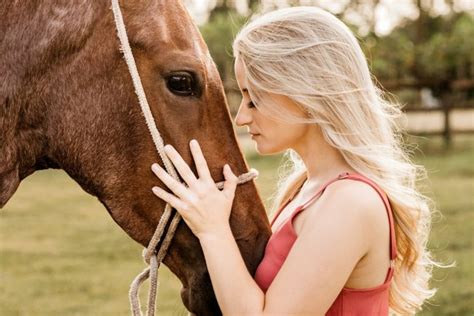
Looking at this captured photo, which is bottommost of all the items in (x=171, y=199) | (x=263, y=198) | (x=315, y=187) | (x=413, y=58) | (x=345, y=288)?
(x=413, y=58)

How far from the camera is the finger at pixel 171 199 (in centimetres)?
201

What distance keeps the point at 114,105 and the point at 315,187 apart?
2.09 ft

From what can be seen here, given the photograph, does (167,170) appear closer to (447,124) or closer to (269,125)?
(269,125)

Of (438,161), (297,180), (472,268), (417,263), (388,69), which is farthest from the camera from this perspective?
(388,69)

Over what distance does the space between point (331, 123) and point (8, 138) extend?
0.90 m

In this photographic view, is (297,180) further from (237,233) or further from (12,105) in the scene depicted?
(12,105)

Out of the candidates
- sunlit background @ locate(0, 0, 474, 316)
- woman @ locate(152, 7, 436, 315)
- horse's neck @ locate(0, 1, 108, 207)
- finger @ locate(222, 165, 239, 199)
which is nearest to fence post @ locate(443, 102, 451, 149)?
sunlit background @ locate(0, 0, 474, 316)

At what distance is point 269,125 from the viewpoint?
2.15 meters

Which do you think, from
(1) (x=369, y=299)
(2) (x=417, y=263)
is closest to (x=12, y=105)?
(1) (x=369, y=299)

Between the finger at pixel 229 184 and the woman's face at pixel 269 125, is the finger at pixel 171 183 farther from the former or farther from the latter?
the woman's face at pixel 269 125

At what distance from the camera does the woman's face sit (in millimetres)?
2129

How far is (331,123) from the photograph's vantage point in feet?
6.93

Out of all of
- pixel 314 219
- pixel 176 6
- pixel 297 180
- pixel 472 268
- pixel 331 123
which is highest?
pixel 176 6

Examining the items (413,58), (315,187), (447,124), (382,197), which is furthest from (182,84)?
(413,58)
